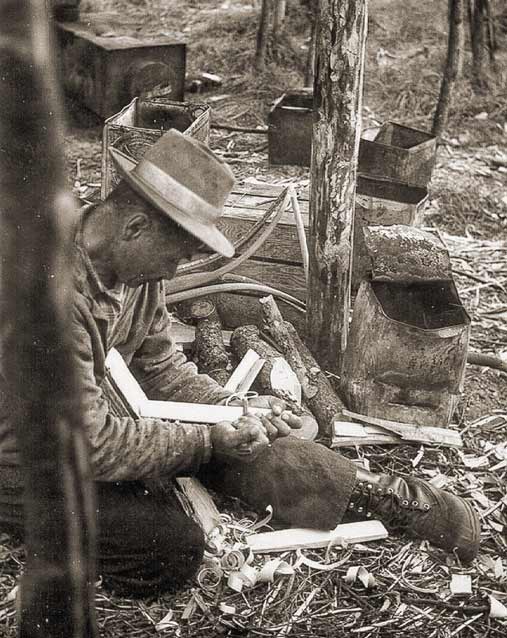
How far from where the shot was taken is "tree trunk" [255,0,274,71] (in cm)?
1022

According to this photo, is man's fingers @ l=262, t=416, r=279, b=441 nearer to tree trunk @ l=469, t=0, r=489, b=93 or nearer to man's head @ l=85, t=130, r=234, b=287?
man's head @ l=85, t=130, r=234, b=287

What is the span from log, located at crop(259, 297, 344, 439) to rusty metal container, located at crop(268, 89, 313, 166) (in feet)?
10.7

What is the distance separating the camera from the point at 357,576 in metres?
3.45

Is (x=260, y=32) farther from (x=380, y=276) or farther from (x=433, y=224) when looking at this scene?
(x=380, y=276)

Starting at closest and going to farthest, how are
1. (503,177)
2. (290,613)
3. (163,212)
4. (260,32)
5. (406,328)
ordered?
(163,212) < (290,613) < (406,328) < (503,177) < (260,32)

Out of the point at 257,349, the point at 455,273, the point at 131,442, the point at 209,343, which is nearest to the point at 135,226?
the point at 131,442

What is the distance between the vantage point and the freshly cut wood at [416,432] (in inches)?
170

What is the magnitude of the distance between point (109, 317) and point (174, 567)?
985 mm

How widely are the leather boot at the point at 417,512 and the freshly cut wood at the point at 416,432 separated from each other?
657mm

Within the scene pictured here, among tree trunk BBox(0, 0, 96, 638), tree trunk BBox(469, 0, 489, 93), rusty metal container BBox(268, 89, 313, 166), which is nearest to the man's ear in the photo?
tree trunk BBox(0, 0, 96, 638)

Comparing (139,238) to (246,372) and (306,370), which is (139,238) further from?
(306,370)

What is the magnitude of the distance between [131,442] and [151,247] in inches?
28.0

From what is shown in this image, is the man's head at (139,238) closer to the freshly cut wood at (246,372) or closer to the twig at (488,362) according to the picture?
the freshly cut wood at (246,372)

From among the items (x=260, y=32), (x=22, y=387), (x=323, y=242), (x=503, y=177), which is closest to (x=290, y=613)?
(x=323, y=242)
